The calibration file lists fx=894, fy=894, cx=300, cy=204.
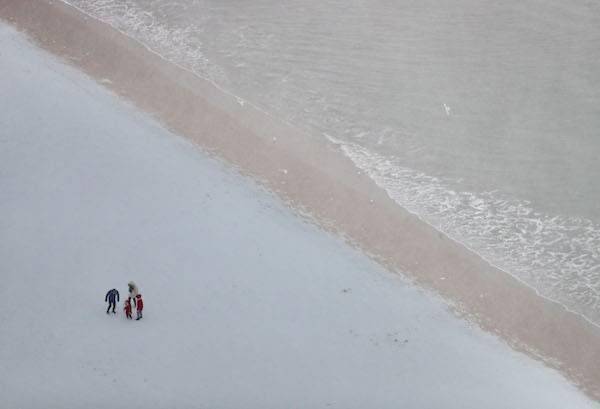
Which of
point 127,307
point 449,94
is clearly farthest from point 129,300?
point 449,94

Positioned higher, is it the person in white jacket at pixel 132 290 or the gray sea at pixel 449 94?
the gray sea at pixel 449 94

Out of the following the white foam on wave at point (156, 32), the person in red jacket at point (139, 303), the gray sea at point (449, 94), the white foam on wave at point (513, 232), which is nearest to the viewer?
the person in red jacket at point (139, 303)

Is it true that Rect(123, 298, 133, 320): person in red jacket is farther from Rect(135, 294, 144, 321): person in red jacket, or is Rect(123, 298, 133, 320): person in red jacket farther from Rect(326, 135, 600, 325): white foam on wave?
Rect(326, 135, 600, 325): white foam on wave

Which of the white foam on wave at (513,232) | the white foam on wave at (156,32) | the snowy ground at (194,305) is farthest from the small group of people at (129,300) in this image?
the white foam on wave at (156,32)

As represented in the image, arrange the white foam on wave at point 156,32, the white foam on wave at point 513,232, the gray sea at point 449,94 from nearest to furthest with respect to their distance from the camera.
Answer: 1. the white foam on wave at point 513,232
2. the gray sea at point 449,94
3. the white foam on wave at point 156,32

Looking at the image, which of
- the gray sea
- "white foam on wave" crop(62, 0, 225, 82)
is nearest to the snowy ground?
the gray sea

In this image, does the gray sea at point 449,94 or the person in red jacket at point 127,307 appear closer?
the person in red jacket at point 127,307

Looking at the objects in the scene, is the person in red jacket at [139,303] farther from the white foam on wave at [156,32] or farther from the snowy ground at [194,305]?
the white foam on wave at [156,32]

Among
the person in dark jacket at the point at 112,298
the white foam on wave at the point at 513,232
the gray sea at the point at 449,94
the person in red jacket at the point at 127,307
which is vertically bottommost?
the person in red jacket at the point at 127,307
